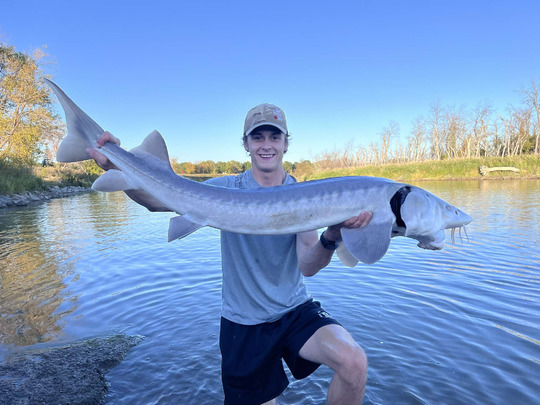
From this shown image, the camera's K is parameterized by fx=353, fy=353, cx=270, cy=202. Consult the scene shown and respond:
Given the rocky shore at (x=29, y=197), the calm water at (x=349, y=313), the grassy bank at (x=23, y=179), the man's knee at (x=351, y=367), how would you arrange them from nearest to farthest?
the man's knee at (x=351, y=367) → the calm water at (x=349, y=313) → the rocky shore at (x=29, y=197) → the grassy bank at (x=23, y=179)

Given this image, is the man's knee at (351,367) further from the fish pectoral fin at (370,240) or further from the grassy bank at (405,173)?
the grassy bank at (405,173)

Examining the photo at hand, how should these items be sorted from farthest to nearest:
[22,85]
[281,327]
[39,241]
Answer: [22,85]
[39,241]
[281,327]

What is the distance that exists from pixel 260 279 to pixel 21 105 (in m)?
35.0

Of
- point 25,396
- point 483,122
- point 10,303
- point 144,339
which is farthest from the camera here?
point 483,122

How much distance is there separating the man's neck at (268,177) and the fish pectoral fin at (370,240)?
3.15 feet

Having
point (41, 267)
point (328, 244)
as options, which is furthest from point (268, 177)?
point (41, 267)

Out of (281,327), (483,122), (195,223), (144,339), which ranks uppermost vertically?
(483,122)

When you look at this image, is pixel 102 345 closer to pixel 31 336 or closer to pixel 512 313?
pixel 31 336

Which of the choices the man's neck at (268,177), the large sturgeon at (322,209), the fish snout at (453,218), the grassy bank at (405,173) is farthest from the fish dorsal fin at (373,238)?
the grassy bank at (405,173)

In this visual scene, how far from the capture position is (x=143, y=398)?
342cm

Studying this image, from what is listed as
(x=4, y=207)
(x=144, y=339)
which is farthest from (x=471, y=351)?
(x=4, y=207)

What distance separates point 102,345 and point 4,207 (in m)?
24.5

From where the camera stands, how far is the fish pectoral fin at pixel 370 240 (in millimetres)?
2115

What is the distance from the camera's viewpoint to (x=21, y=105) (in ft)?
96.9
